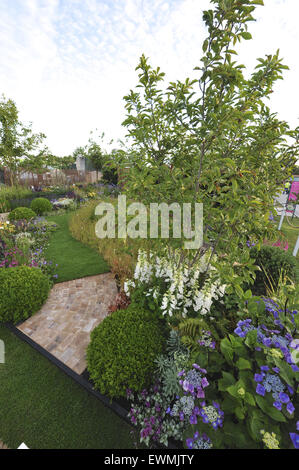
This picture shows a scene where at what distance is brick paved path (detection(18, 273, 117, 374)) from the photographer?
2.92 m

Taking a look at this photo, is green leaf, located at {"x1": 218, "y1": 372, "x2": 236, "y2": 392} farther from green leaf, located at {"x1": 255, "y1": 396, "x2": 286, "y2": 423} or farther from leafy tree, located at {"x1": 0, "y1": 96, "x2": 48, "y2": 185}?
leafy tree, located at {"x1": 0, "y1": 96, "x2": 48, "y2": 185}

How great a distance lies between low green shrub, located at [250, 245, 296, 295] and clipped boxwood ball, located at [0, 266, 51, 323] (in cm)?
423

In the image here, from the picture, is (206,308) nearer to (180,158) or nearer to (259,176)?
(259,176)

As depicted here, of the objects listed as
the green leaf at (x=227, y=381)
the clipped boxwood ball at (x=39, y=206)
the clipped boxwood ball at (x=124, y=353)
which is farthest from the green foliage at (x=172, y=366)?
the clipped boxwood ball at (x=39, y=206)

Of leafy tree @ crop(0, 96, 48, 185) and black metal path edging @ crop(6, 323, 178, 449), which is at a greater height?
leafy tree @ crop(0, 96, 48, 185)

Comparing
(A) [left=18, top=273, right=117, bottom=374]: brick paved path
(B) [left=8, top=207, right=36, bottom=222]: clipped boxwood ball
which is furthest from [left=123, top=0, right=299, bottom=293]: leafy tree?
(B) [left=8, top=207, right=36, bottom=222]: clipped boxwood ball

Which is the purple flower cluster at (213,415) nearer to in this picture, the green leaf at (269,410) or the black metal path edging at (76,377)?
the green leaf at (269,410)

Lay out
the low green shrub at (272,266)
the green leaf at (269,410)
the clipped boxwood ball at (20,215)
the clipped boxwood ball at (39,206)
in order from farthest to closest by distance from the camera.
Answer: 1. the clipped boxwood ball at (39,206)
2. the clipped boxwood ball at (20,215)
3. the low green shrub at (272,266)
4. the green leaf at (269,410)

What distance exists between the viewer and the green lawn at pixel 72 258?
5.13 meters

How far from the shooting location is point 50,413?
2.24 meters

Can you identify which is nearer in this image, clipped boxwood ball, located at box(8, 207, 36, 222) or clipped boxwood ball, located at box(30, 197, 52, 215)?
clipped boxwood ball, located at box(8, 207, 36, 222)

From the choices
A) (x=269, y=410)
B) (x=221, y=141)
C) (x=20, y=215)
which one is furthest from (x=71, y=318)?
(x=20, y=215)

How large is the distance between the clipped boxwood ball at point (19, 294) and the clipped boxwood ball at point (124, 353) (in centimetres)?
170
